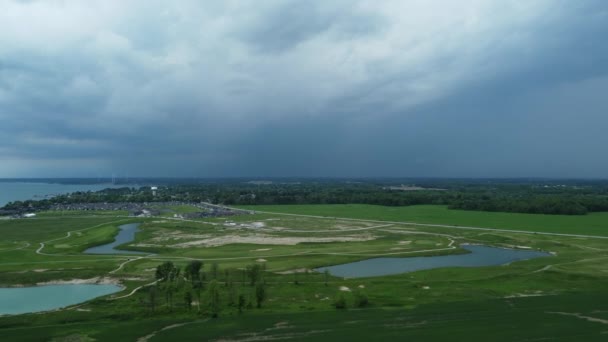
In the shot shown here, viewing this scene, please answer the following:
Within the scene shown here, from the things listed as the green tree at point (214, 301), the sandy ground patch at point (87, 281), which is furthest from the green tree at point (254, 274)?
the sandy ground patch at point (87, 281)

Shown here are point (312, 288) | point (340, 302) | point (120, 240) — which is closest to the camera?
point (340, 302)

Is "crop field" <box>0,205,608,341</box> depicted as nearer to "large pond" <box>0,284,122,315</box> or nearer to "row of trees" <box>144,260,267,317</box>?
"row of trees" <box>144,260,267,317</box>

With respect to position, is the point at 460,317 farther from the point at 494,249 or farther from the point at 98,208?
the point at 98,208

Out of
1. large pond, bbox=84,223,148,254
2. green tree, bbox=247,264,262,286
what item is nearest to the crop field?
green tree, bbox=247,264,262,286

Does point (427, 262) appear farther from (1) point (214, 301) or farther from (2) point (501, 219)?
(2) point (501, 219)

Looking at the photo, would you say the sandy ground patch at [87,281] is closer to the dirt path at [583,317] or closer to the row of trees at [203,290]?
the row of trees at [203,290]

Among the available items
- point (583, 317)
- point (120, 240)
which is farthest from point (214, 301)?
point (120, 240)
